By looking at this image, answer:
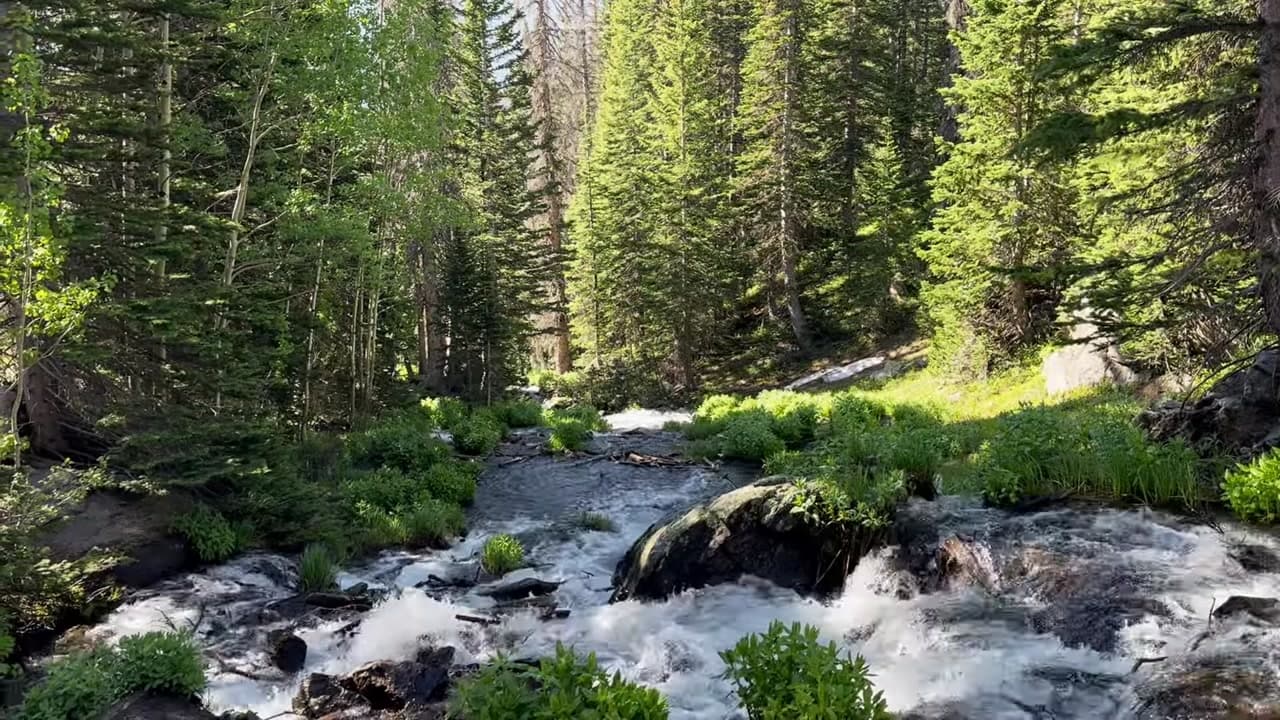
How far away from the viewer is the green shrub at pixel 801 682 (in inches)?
184

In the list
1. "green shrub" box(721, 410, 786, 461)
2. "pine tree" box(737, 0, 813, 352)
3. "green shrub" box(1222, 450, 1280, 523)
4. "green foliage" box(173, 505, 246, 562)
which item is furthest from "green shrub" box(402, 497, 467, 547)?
"pine tree" box(737, 0, 813, 352)

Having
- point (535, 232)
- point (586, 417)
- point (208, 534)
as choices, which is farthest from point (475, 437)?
point (535, 232)

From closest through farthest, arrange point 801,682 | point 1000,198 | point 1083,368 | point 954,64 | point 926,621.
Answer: point 801,682 < point 926,621 < point 1083,368 < point 1000,198 < point 954,64

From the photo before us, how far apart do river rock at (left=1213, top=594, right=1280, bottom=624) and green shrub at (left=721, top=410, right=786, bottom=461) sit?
10.4 meters

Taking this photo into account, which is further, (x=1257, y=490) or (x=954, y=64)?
(x=954, y=64)

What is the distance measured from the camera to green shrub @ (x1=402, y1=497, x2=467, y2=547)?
38.7ft

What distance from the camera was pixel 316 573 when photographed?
9664 mm

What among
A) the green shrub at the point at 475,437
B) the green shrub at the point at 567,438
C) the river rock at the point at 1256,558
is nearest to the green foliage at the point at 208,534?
the green shrub at the point at 475,437

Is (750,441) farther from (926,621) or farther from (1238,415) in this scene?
(926,621)

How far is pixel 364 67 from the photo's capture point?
599 inches

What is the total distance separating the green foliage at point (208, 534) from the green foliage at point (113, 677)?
3.63 m

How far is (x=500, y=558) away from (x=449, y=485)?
3.87 metres

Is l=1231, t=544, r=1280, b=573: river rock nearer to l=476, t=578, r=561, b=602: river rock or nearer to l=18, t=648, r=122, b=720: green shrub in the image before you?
l=476, t=578, r=561, b=602: river rock

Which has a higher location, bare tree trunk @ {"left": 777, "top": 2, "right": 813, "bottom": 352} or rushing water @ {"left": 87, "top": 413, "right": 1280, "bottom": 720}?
bare tree trunk @ {"left": 777, "top": 2, "right": 813, "bottom": 352}
